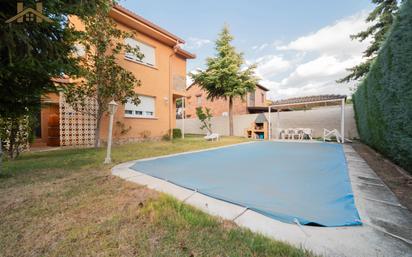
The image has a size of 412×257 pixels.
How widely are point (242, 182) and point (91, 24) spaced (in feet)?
28.9

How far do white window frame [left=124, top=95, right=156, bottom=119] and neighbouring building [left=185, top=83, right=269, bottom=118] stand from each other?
10.1m

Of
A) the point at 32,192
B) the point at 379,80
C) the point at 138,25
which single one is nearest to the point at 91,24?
the point at 138,25

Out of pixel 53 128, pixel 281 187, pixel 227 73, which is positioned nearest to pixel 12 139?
pixel 53 128

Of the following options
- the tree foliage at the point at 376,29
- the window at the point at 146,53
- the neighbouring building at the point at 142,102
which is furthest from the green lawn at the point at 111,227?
the tree foliage at the point at 376,29

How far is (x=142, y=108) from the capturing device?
11422 mm

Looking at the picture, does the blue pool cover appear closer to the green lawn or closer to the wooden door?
the green lawn

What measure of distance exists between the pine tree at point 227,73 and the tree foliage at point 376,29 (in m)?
8.72

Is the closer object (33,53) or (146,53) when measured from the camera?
(33,53)

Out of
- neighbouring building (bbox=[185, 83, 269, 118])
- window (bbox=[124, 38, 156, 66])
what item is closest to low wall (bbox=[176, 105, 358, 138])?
neighbouring building (bbox=[185, 83, 269, 118])

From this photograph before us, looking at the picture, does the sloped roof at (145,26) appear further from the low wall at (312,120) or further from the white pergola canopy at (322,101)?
the white pergola canopy at (322,101)

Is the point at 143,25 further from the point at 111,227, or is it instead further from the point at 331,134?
the point at 331,134

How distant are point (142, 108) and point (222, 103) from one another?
45.6ft

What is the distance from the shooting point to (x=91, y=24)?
7.63 m

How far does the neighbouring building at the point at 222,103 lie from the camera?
914 inches
